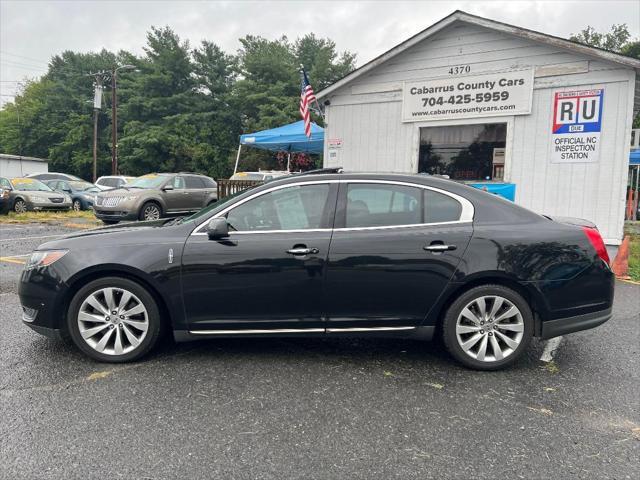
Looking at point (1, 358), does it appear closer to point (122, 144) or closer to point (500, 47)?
point (500, 47)

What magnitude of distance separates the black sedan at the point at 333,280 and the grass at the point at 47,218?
11732mm

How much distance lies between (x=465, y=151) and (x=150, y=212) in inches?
321

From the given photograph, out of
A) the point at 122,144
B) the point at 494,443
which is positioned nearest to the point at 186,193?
the point at 494,443

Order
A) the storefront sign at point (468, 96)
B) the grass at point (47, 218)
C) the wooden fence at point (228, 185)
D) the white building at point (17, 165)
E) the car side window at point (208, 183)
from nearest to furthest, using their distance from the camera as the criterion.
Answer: the storefront sign at point (468, 96)
the wooden fence at point (228, 185)
the car side window at point (208, 183)
the grass at point (47, 218)
the white building at point (17, 165)

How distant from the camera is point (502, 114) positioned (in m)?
9.51

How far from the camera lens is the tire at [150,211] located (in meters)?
12.9

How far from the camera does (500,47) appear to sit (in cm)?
949

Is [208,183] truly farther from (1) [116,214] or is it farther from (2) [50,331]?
(2) [50,331]

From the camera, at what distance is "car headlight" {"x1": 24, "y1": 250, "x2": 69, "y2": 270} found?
382 cm

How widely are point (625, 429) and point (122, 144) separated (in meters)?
44.6

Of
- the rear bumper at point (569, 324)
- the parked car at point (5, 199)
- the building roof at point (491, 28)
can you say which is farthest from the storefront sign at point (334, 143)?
the parked car at point (5, 199)

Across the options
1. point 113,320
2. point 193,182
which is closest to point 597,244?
point 113,320

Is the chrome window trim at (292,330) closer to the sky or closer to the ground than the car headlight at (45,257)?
closer to the ground

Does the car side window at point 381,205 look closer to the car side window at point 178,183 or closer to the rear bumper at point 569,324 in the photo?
the rear bumper at point 569,324
